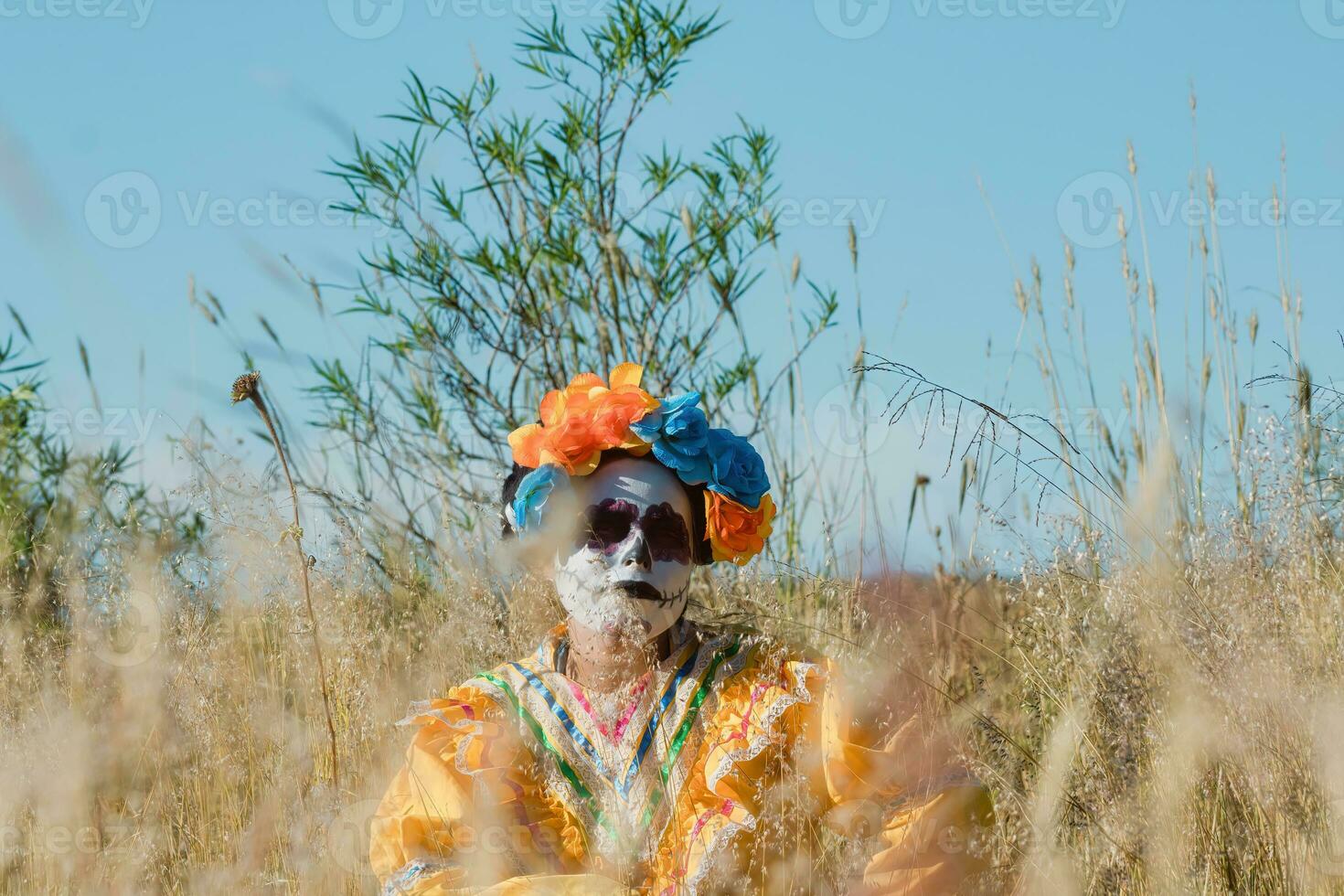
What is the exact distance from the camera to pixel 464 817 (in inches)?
85.4

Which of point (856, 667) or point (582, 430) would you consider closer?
point (856, 667)

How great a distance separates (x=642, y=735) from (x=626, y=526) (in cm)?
38

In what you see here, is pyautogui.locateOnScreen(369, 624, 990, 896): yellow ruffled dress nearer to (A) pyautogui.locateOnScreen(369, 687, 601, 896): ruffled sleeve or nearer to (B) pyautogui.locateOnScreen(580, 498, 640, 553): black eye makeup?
(A) pyautogui.locateOnScreen(369, 687, 601, 896): ruffled sleeve

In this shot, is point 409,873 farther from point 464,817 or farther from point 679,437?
point 679,437

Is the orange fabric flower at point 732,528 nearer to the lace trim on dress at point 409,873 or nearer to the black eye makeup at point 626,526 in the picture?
the black eye makeup at point 626,526

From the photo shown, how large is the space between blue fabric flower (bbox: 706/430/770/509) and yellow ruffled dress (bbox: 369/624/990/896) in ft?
0.94

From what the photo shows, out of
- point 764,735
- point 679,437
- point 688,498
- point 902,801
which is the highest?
point 679,437

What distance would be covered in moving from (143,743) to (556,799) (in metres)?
1.11

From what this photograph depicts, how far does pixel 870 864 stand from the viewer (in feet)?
6.82

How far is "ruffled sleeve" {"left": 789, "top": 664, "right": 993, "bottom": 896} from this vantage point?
206 cm

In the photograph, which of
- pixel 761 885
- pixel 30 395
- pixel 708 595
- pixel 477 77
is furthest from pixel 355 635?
pixel 30 395

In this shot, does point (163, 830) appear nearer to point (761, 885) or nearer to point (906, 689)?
point (761, 885)
